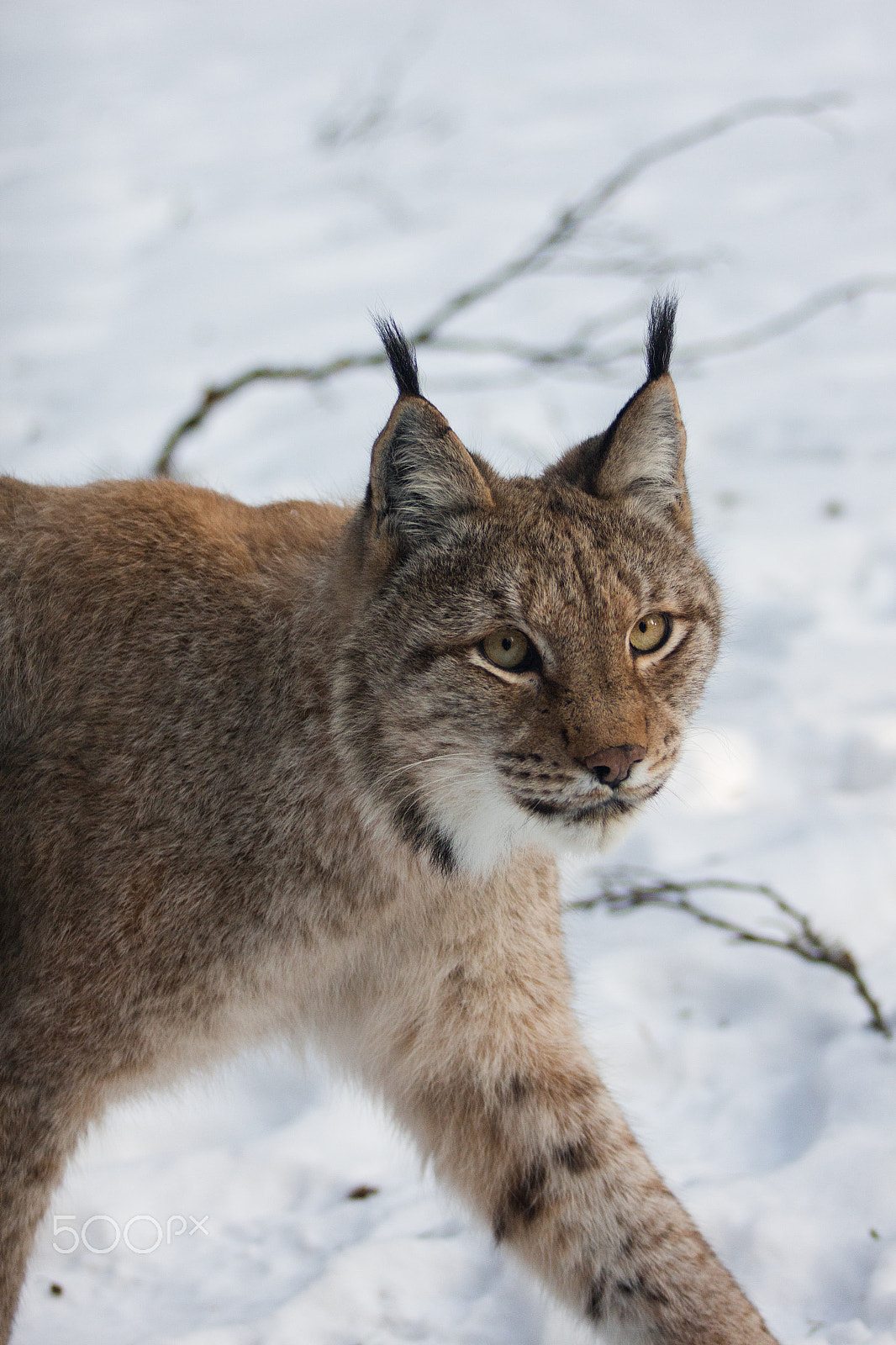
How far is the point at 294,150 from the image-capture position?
806cm

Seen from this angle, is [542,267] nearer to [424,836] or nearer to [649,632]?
[649,632]

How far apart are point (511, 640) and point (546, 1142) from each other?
1.16m

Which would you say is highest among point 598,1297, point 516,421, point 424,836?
point 516,421

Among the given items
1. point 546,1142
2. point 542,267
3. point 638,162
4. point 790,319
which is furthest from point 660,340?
point 790,319

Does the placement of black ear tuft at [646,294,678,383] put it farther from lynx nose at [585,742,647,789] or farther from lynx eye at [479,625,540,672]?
lynx nose at [585,742,647,789]

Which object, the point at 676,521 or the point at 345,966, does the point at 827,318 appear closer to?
the point at 676,521

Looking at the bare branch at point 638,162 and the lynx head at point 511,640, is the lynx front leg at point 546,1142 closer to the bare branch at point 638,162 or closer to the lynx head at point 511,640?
the lynx head at point 511,640

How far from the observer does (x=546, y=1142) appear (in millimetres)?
2955

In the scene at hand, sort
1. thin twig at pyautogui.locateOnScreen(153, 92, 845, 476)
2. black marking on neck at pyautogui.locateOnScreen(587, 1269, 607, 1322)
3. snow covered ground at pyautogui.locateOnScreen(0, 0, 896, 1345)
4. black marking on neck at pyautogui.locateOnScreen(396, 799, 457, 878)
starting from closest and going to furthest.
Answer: black marking on neck at pyautogui.locateOnScreen(396, 799, 457, 878)
black marking on neck at pyautogui.locateOnScreen(587, 1269, 607, 1322)
snow covered ground at pyautogui.locateOnScreen(0, 0, 896, 1345)
thin twig at pyautogui.locateOnScreen(153, 92, 845, 476)

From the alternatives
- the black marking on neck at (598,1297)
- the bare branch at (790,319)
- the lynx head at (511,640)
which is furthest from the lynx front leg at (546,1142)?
the bare branch at (790,319)

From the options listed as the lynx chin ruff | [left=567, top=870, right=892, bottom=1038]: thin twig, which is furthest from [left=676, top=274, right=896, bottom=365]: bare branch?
the lynx chin ruff

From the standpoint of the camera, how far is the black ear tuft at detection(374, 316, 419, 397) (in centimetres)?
257

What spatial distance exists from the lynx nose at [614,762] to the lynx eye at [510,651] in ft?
0.77

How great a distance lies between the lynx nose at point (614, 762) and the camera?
7.72ft
